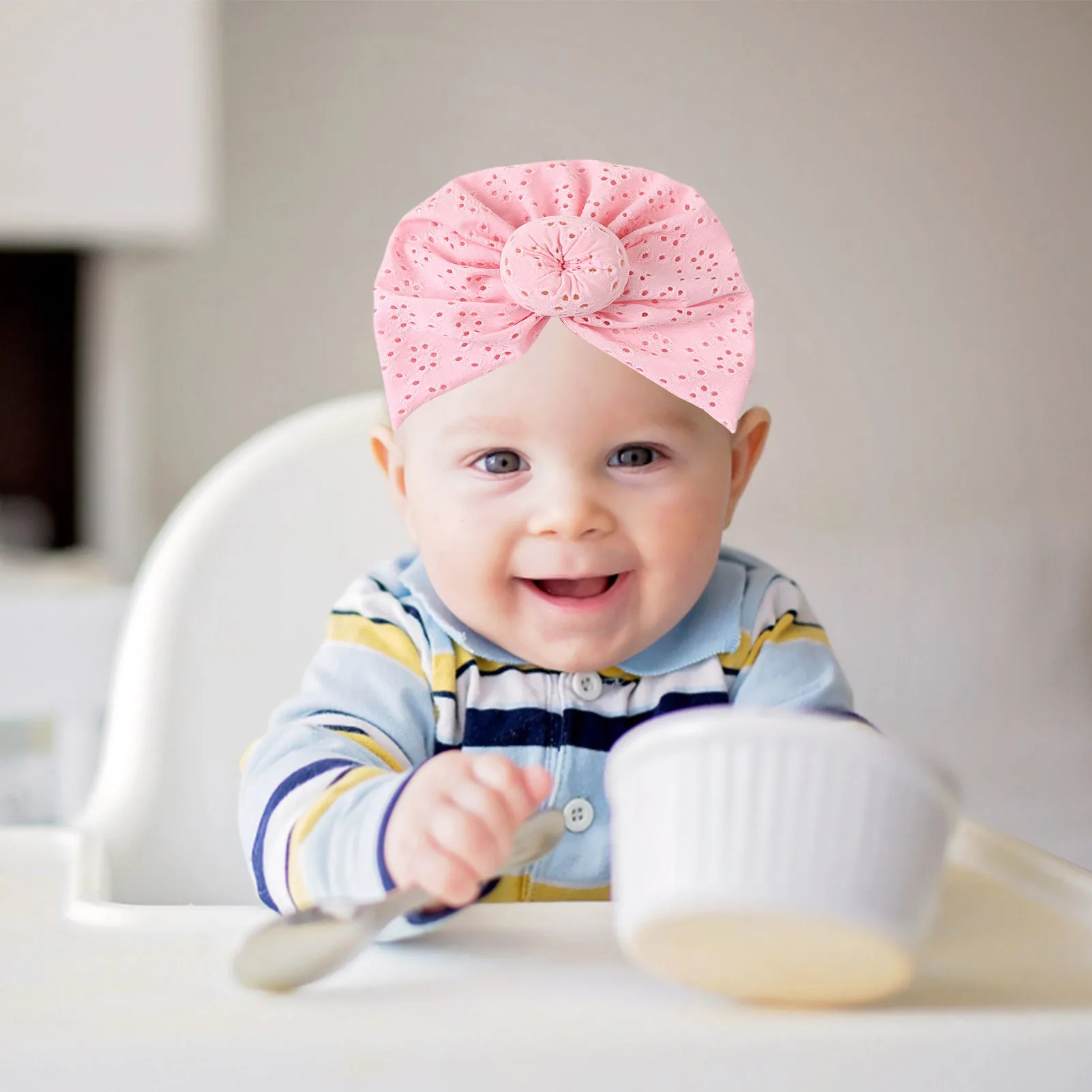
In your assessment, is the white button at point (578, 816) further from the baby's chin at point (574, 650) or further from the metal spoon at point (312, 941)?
the metal spoon at point (312, 941)

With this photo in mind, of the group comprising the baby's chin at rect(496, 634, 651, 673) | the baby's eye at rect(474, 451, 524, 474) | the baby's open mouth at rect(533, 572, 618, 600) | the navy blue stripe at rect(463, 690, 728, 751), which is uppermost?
the baby's eye at rect(474, 451, 524, 474)

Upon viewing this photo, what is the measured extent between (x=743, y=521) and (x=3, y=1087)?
6.24 feet

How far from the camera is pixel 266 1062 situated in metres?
0.30

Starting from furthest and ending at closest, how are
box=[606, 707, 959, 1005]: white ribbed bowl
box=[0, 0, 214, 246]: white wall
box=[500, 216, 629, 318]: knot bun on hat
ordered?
box=[0, 0, 214, 246]: white wall < box=[500, 216, 629, 318]: knot bun on hat < box=[606, 707, 959, 1005]: white ribbed bowl

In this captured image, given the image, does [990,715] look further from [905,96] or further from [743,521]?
[905,96]

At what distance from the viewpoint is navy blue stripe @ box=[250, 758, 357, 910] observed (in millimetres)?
504

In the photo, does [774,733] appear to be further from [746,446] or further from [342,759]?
[746,446]

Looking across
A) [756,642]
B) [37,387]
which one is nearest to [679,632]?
[756,642]

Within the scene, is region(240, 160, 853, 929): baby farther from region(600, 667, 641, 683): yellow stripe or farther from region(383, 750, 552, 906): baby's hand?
region(383, 750, 552, 906): baby's hand

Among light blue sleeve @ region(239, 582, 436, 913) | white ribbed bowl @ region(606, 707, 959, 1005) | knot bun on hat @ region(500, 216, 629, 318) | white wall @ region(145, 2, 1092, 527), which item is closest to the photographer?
white ribbed bowl @ region(606, 707, 959, 1005)

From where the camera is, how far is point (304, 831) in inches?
18.7

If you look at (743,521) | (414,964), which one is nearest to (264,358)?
(743,521)

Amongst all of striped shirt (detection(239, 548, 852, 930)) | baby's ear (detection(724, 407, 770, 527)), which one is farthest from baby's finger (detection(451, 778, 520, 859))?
baby's ear (detection(724, 407, 770, 527))

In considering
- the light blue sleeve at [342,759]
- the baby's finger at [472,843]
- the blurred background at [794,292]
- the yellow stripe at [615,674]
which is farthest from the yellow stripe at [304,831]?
the blurred background at [794,292]
